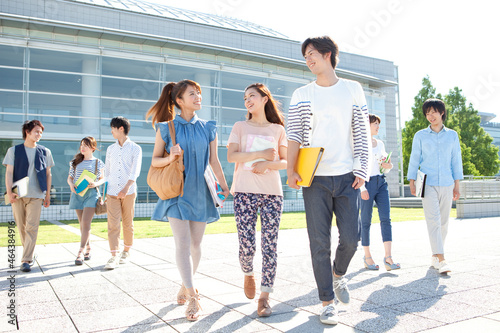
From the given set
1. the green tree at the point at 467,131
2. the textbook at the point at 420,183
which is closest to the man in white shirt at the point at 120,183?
the textbook at the point at 420,183

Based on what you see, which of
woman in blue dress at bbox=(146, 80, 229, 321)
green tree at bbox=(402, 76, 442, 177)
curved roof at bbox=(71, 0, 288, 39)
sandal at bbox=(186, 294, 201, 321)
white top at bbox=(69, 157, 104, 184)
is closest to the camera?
sandal at bbox=(186, 294, 201, 321)

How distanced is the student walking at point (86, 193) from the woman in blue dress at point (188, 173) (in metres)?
2.98

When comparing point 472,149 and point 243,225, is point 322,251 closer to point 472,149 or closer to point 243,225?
point 243,225

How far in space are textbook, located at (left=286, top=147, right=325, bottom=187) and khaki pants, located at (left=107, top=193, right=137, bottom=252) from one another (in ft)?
11.0

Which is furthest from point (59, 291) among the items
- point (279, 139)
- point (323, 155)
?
point (323, 155)

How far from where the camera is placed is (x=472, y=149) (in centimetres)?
3416

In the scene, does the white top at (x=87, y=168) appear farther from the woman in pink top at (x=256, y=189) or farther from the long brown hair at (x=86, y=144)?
the woman in pink top at (x=256, y=189)

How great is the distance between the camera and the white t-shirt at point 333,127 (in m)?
3.26

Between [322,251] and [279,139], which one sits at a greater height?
[279,139]

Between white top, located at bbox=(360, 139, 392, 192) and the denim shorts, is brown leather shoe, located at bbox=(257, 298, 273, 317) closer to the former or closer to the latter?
white top, located at bbox=(360, 139, 392, 192)

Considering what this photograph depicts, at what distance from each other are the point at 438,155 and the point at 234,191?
296 cm

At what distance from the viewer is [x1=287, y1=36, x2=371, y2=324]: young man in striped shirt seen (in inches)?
127

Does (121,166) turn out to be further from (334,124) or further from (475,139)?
(475,139)

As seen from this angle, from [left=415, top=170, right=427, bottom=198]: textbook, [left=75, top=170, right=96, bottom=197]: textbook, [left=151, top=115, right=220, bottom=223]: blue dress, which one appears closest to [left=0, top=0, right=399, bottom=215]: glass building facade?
[left=75, top=170, right=96, bottom=197]: textbook
